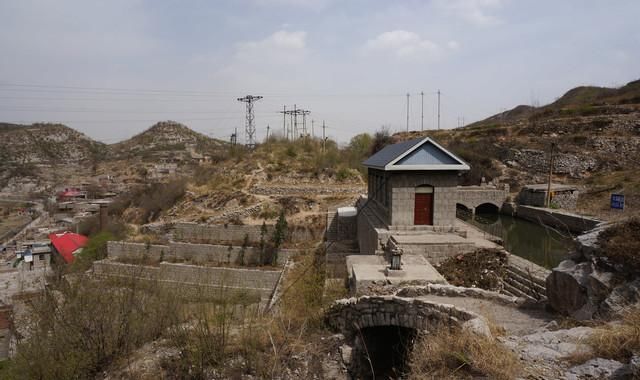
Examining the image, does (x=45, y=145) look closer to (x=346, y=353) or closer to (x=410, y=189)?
(x=410, y=189)

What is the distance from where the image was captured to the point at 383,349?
6.61 metres

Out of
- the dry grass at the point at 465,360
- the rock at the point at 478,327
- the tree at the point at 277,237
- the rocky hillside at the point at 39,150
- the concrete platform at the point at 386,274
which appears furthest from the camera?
the rocky hillside at the point at 39,150

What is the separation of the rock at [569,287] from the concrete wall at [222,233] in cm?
1364

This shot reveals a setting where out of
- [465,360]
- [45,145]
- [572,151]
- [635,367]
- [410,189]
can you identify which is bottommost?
[465,360]

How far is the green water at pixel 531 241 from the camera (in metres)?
13.0

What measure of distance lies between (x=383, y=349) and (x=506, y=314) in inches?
94.0

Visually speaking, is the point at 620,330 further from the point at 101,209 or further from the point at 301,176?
the point at 101,209

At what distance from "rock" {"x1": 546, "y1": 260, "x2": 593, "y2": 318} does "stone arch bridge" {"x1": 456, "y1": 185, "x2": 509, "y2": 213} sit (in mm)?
22075

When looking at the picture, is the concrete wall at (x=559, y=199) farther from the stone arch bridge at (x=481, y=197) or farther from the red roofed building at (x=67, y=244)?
the red roofed building at (x=67, y=244)

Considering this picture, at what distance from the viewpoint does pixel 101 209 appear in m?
23.4

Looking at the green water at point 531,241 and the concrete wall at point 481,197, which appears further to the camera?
the concrete wall at point 481,197

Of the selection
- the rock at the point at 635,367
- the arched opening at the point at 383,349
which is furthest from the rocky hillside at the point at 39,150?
the rock at the point at 635,367

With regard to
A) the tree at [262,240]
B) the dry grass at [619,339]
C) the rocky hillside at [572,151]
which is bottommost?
the tree at [262,240]

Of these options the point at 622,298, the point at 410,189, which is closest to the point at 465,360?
the point at 622,298
